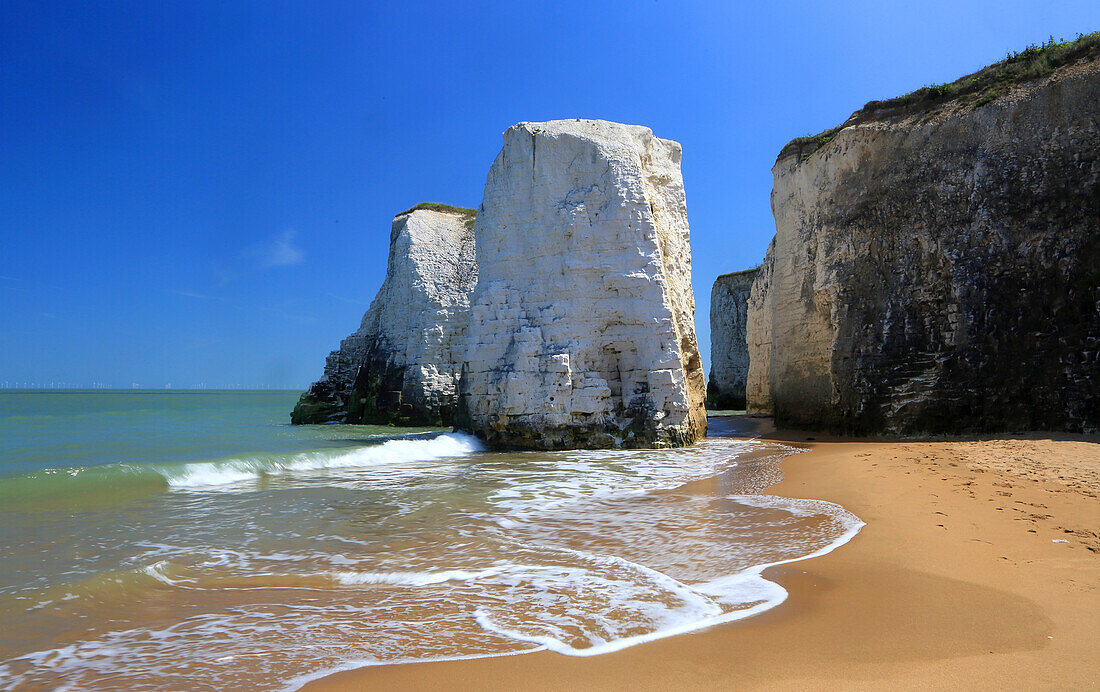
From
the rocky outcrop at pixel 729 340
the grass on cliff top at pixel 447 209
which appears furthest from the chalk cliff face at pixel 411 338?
the rocky outcrop at pixel 729 340

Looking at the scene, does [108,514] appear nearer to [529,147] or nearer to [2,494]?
[2,494]

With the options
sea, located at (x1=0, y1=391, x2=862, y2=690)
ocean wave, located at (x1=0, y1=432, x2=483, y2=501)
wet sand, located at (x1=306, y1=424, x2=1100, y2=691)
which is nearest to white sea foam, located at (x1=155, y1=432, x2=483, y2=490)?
ocean wave, located at (x1=0, y1=432, x2=483, y2=501)

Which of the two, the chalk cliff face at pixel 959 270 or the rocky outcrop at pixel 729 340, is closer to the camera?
the chalk cliff face at pixel 959 270

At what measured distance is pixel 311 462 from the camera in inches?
387

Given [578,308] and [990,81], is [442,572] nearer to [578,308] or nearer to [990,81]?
[578,308]

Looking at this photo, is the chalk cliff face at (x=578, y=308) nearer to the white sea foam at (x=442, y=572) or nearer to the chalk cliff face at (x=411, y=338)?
the white sea foam at (x=442, y=572)

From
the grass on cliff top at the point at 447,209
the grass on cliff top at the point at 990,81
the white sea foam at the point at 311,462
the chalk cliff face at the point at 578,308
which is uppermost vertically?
the grass on cliff top at the point at 447,209

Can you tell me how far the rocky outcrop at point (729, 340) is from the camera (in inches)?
1156

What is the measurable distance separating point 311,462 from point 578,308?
548 centimetres

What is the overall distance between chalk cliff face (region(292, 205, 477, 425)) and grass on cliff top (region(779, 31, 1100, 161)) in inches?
525

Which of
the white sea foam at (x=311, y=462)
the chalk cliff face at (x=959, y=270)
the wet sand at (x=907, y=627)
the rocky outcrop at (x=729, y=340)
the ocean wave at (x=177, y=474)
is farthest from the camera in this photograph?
the rocky outcrop at (x=729, y=340)

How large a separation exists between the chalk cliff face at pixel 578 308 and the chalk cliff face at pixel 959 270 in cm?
304

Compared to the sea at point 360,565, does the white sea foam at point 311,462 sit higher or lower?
higher

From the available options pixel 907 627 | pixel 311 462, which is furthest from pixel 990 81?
pixel 311 462
